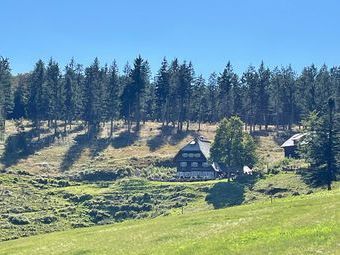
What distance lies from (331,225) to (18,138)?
111m

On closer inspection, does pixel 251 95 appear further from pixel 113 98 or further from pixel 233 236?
pixel 233 236

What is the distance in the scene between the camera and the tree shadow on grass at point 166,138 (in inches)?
5322

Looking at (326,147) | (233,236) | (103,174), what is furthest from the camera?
(103,174)

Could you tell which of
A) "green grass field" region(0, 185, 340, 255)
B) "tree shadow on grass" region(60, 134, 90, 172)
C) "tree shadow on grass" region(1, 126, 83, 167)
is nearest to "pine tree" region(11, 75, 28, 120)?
"tree shadow on grass" region(1, 126, 83, 167)

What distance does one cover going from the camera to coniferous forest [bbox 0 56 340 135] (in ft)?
487

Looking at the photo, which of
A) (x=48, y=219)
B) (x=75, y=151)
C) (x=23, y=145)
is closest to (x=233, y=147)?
(x=48, y=219)

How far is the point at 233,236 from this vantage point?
31766mm

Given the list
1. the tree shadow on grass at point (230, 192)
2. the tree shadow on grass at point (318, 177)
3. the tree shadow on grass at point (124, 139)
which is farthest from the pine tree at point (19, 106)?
the tree shadow on grass at point (318, 177)

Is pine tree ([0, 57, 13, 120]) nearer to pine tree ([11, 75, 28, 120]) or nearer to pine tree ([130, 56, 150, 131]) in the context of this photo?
pine tree ([11, 75, 28, 120])

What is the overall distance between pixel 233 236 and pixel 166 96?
123 m

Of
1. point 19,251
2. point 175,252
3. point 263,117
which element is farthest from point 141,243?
point 263,117

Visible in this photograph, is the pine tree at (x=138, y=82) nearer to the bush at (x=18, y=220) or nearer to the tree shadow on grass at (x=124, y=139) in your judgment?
the tree shadow on grass at (x=124, y=139)

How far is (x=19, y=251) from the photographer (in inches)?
1631

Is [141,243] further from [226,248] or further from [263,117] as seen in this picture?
[263,117]
